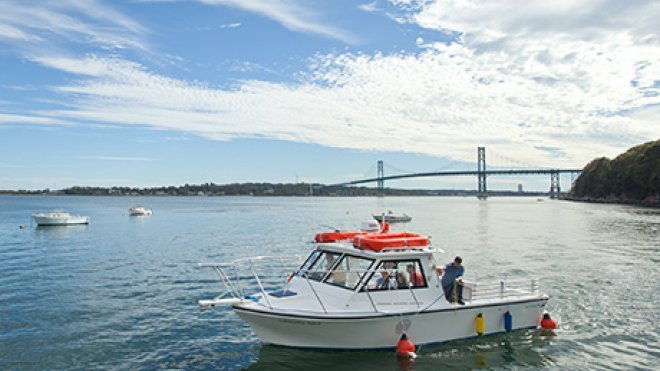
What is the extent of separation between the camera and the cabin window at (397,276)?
39.3ft

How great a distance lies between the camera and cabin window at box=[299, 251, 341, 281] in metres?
12.7

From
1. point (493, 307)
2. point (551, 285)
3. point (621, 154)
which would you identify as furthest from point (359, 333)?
point (621, 154)

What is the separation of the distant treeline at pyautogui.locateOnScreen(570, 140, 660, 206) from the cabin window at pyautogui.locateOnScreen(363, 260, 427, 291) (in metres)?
101

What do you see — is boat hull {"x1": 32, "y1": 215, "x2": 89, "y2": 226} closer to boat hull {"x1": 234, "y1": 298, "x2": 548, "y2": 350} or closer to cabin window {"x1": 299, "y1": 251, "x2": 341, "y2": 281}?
cabin window {"x1": 299, "y1": 251, "x2": 341, "y2": 281}

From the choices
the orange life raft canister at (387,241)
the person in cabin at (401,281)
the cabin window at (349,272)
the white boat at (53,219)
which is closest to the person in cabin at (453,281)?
the orange life raft canister at (387,241)

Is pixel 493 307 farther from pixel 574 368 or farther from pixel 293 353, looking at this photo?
pixel 293 353

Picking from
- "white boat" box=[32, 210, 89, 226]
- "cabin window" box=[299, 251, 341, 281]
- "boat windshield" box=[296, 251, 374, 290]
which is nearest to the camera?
"boat windshield" box=[296, 251, 374, 290]

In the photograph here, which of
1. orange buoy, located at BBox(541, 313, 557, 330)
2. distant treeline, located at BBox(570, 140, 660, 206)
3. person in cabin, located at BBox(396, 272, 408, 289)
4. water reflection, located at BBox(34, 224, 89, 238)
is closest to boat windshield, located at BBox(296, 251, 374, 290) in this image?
person in cabin, located at BBox(396, 272, 408, 289)

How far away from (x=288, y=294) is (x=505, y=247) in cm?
2543

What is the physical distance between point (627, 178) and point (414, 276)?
384 ft

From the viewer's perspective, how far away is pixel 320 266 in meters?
13.2

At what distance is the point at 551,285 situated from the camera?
67.2 ft

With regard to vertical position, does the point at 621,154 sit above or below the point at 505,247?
above

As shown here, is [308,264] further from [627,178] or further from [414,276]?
[627,178]
